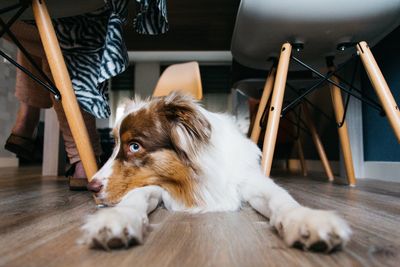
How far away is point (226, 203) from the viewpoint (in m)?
1.17

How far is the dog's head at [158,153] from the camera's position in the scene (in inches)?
45.5

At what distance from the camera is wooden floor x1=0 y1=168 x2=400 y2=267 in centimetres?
58

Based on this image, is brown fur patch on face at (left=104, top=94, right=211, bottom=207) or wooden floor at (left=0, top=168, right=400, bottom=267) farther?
brown fur patch on face at (left=104, top=94, right=211, bottom=207)

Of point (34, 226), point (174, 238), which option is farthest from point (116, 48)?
point (174, 238)

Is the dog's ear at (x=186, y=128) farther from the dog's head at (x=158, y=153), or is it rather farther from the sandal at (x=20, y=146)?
the sandal at (x=20, y=146)

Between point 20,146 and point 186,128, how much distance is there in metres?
1.04

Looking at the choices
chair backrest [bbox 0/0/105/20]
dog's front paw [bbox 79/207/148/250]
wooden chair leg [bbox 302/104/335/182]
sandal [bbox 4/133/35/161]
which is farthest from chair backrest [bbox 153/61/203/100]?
dog's front paw [bbox 79/207/148/250]

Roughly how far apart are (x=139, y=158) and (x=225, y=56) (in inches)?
304

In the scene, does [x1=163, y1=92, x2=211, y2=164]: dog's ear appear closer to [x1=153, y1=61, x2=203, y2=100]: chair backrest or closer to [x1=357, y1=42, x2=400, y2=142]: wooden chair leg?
[x1=357, y1=42, x2=400, y2=142]: wooden chair leg

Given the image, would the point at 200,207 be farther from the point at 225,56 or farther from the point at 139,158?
the point at 225,56

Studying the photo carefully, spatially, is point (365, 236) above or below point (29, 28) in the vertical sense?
below

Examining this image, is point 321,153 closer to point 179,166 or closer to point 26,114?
point 179,166

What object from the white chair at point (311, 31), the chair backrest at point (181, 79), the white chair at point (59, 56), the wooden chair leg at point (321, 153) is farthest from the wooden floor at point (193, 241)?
the chair backrest at point (181, 79)

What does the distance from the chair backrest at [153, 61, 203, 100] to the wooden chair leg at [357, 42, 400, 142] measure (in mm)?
1182
